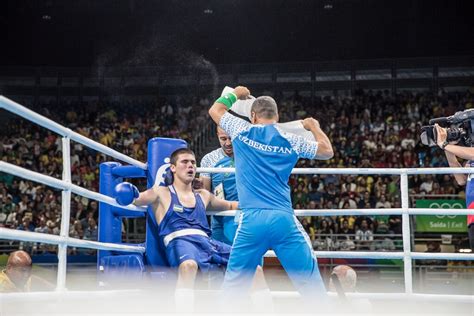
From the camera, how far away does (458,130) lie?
168 inches

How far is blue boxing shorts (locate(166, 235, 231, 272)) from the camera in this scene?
3885 millimetres

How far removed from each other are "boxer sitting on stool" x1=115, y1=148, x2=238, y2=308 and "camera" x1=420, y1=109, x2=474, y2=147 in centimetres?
153

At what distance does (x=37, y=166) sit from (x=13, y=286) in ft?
37.0

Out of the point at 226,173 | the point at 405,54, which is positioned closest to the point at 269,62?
the point at 405,54

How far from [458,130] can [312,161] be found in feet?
34.0

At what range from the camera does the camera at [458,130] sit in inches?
167

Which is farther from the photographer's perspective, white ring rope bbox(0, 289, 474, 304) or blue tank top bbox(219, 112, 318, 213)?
blue tank top bbox(219, 112, 318, 213)

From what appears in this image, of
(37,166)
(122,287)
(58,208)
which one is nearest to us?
(122,287)

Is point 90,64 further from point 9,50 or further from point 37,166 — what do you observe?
point 37,166

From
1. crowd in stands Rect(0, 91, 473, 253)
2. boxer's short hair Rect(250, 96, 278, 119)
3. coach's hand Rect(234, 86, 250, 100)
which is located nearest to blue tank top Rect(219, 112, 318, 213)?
boxer's short hair Rect(250, 96, 278, 119)

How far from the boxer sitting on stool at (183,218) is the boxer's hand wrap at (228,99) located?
64 cm

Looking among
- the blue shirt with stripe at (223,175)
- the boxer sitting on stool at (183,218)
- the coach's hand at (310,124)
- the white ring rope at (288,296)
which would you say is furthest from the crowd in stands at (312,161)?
the coach's hand at (310,124)

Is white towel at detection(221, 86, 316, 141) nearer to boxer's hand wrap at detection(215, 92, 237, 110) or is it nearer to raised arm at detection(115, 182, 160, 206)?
boxer's hand wrap at detection(215, 92, 237, 110)

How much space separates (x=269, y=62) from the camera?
720 inches
